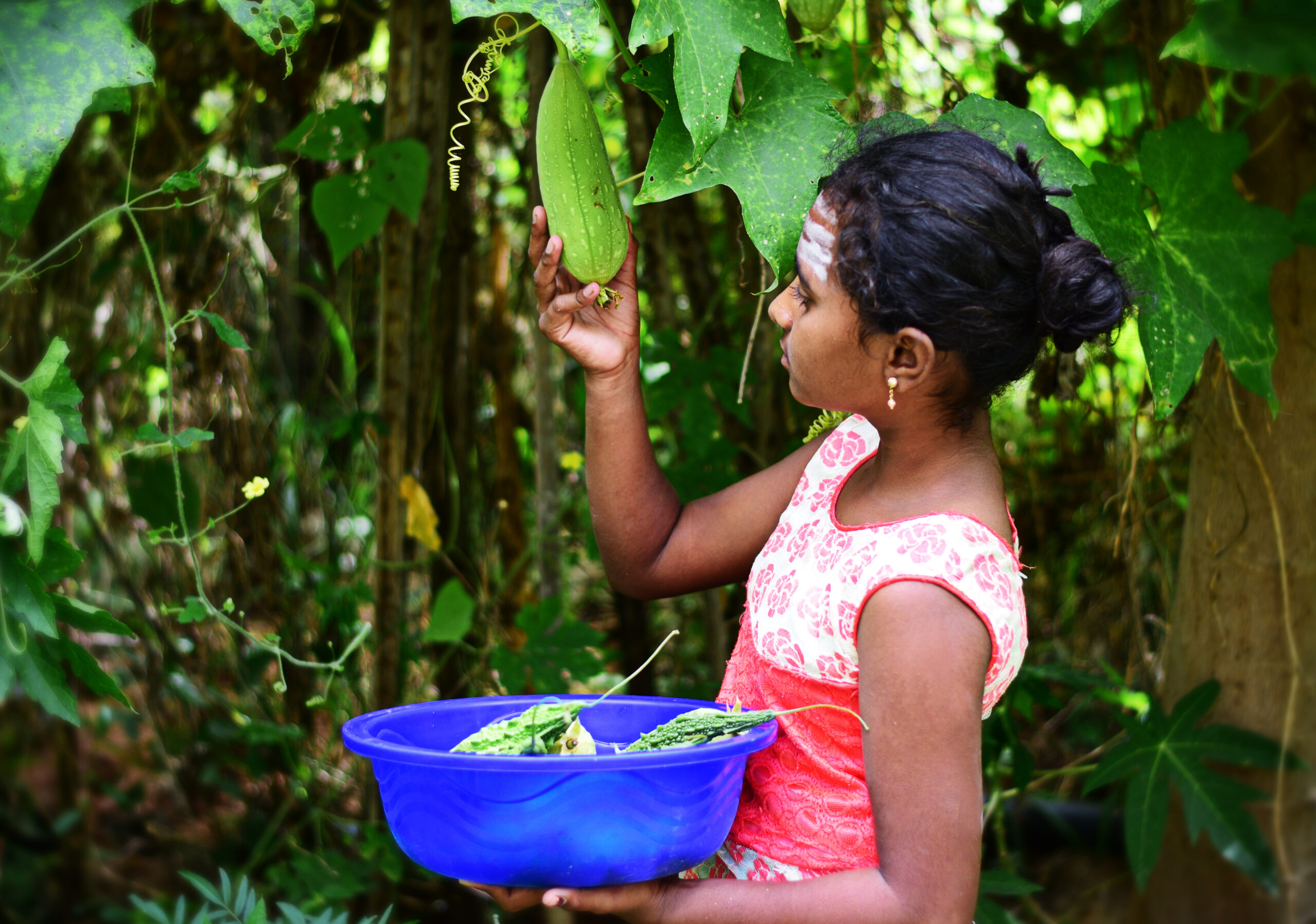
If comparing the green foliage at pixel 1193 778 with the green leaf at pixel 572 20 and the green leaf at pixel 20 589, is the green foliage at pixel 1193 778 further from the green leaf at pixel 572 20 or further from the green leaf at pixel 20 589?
the green leaf at pixel 20 589

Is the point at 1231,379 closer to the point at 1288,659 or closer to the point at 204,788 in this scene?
the point at 1288,659

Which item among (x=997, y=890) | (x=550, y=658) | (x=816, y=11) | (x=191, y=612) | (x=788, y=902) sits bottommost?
(x=997, y=890)

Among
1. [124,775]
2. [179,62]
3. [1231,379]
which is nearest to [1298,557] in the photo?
[1231,379]

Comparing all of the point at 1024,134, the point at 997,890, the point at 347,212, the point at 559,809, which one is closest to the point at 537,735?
the point at 559,809

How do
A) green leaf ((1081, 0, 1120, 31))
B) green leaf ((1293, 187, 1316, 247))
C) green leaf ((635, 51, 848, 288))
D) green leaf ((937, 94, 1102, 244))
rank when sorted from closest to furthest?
green leaf ((1081, 0, 1120, 31)), green leaf ((635, 51, 848, 288)), green leaf ((937, 94, 1102, 244)), green leaf ((1293, 187, 1316, 247))

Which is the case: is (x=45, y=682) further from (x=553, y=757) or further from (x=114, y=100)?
(x=114, y=100)

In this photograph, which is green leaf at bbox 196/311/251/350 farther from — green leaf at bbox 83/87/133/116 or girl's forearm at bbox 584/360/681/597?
girl's forearm at bbox 584/360/681/597

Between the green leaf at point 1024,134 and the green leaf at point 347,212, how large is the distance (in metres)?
1.00

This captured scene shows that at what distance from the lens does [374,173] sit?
1837 mm

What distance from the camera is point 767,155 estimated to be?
1.17m

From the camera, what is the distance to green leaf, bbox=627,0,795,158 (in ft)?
3.51

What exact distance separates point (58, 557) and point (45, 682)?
16 centimetres

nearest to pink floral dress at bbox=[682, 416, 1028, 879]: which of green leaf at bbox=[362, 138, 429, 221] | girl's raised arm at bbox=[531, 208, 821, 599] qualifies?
girl's raised arm at bbox=[531, 208, 821, 599]

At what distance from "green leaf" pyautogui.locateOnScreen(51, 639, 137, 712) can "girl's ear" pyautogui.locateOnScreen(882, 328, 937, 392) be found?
91 cm
